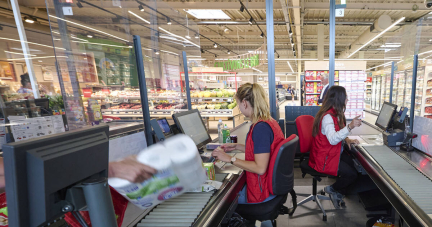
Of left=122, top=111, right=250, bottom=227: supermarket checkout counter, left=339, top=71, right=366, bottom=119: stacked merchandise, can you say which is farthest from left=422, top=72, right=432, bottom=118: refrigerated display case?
left=122, top=111, right=250, bottom=227: supermarket checkout counter

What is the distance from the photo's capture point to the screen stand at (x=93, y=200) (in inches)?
19.8

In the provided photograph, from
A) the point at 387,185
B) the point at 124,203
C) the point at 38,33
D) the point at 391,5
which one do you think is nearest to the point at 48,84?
the point at 38,33

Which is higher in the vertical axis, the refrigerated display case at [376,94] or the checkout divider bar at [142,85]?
the checkout divider bar at [142,85]

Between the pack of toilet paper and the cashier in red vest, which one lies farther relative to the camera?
the cashier in red vest

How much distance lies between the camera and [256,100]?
171 centimetres

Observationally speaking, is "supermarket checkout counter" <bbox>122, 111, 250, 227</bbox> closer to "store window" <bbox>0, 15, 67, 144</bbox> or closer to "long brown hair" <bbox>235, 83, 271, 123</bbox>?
"long brown hair" <bbox>235, 83, 271, 123</bbox>

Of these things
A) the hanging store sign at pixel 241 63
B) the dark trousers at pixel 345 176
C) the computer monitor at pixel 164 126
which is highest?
the hanging store sign at pixel 241 63

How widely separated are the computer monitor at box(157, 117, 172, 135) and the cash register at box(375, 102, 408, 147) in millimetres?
2346

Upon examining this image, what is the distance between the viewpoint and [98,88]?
2609mm

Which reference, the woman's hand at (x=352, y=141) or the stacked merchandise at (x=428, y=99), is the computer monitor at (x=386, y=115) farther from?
the stacked merchandise at (x=428, y=99)

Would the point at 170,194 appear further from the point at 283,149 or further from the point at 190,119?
the point at 190,119

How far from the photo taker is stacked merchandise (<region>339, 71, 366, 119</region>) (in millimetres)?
7871

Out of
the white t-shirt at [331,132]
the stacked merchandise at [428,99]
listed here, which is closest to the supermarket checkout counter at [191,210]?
the white t-shirt at [331,132]

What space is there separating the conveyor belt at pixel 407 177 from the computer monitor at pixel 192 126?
61.4 inches
